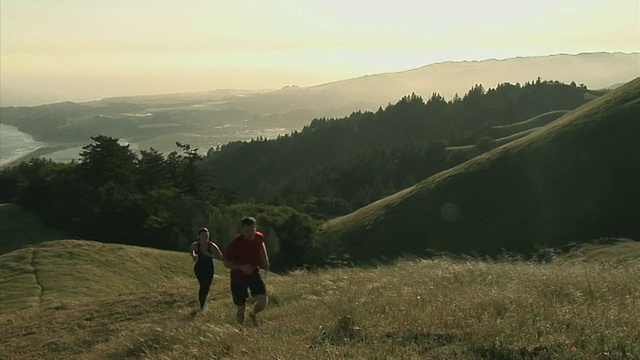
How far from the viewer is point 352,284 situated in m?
11.3

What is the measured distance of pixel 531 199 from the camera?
55.2m

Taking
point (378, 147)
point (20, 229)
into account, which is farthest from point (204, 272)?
point (378, 147)

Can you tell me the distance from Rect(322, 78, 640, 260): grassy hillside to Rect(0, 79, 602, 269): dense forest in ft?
31.4

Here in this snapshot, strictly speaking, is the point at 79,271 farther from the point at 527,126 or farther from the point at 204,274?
the point at 527,126

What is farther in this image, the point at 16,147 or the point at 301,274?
the point at 16,147

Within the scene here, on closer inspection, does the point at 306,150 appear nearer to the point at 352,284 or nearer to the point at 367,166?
the point at 367,166

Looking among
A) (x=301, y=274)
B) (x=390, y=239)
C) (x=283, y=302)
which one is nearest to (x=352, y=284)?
(x=283, y=302)

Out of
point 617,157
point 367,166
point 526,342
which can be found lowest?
point 367,166

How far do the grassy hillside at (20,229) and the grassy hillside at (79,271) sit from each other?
17.2 meters

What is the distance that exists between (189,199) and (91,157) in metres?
11.3

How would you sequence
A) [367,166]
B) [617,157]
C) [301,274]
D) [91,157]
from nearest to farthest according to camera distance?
[301,274]
[617,157]
[91,157]
[367,166]

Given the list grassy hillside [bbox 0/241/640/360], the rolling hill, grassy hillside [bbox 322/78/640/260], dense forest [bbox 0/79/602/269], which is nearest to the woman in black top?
grassy hillside [bbox 0/241/640/360]

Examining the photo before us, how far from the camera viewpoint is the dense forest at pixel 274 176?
2132 inches

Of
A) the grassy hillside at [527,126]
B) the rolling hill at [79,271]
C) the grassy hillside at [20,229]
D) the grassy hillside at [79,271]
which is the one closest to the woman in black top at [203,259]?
the rolling hill at [79,271]
